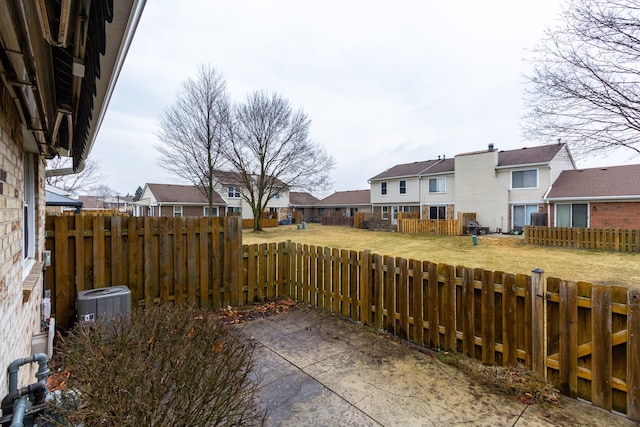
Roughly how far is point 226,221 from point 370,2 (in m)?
6.20

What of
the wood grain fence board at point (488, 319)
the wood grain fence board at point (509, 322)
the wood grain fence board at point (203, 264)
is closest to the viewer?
the wood grain fence board at point (509, 322)

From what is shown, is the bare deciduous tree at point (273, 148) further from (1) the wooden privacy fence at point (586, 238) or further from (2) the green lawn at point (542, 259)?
(1) the wooden privacy fence at point (586, 238)

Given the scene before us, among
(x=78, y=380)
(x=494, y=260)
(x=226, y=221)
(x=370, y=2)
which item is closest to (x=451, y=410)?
(x=78, y=380)

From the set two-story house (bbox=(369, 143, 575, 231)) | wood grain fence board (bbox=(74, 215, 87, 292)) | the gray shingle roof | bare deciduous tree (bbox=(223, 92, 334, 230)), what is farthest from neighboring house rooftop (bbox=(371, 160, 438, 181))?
wood grain fence board (bbox=(74, 215, 87, 292))

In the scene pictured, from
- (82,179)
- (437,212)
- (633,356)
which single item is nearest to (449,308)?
(633,356)

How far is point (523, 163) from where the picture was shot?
22.6m

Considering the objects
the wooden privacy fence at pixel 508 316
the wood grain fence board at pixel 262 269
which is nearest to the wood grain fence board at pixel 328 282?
the wooden privacy fence at pixel 508 316

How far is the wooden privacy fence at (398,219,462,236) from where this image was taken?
22719 millimetres

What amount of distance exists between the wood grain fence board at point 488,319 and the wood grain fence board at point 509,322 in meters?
0.11

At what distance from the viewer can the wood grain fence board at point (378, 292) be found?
4719 millimetres

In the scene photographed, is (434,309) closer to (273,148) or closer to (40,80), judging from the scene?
(40,80)

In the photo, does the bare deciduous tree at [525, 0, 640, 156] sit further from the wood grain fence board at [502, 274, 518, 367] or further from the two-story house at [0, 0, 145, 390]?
the two-story house at [0, 0, 145, 390]

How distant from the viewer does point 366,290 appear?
4.94 m

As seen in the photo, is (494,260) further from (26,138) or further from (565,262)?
(26,138)
